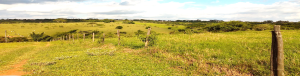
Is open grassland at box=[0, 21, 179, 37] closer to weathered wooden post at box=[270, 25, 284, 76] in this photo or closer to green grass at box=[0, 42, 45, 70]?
green grass at box=[0, 42, 45, 70]

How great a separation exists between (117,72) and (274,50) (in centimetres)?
520

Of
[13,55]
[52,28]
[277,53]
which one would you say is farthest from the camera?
[52,28]

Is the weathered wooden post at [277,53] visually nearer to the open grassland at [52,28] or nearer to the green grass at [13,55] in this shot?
the green grass at [13,55]

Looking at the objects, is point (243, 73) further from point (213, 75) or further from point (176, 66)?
point (176, 66)

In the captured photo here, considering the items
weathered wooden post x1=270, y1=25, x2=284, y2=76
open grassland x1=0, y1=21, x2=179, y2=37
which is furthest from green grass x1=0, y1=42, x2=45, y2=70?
open grassland x1=0, y1=21, x2=179, y2=37

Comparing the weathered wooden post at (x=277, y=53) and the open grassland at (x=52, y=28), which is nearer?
the weathered wooden post at (x=277, y=53)

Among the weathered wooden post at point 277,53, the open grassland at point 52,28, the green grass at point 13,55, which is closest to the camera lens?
the weathered wooden post at point 277,53

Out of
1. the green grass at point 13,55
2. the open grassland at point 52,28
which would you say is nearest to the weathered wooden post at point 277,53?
the green grass at point 13,55

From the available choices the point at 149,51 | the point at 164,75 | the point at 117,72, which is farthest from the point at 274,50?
the point at 149,51

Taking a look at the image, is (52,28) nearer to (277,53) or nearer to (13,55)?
(13,55)

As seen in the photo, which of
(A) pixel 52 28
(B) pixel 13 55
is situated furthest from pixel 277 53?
(A) pixel 52 28

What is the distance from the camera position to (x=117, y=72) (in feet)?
20.9

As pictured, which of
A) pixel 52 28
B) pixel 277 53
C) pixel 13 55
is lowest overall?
pixel 13 55

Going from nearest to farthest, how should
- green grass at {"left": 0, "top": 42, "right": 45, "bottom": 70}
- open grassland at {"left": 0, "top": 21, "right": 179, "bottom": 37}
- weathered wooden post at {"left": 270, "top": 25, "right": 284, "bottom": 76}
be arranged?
1. weathered wooden post at {"left": 270, "top": 25, "right": 284, "bottom": 76}
2. green grass at {"left": 0, "top": 42, "right": 45, "bottom": 70}
3. open grassland at {"left": 0, "top": 21, "right": 179, "bottom": 37}
